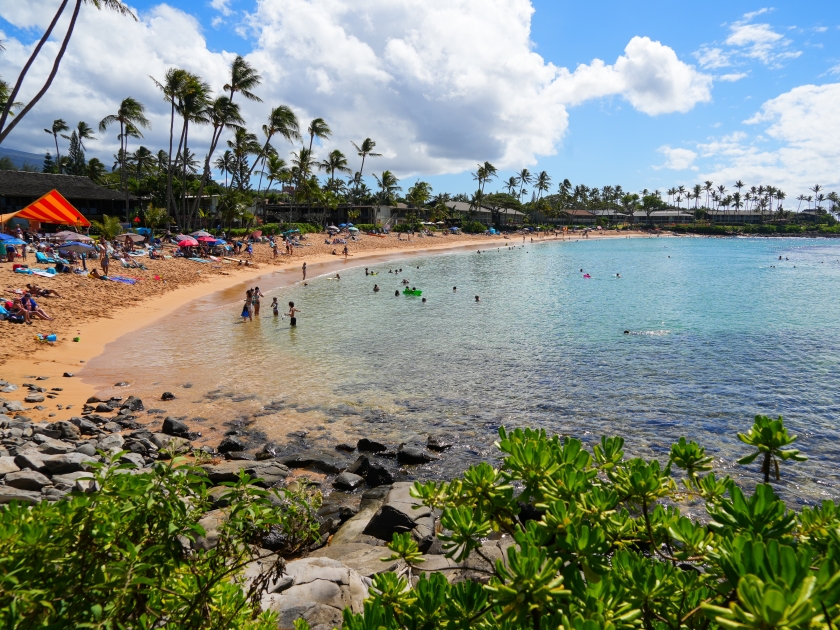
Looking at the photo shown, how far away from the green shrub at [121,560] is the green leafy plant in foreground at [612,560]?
0.69 metres

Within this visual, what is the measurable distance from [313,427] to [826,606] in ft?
39.6

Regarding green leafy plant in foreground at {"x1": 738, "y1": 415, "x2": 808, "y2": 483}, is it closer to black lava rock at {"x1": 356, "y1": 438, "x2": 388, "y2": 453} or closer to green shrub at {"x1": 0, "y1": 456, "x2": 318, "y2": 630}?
green shrub at {"x1": 0, "y1": 456, "x2": 318, "y2": 630}

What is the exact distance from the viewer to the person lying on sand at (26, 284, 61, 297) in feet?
70.1

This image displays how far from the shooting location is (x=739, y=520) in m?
2.26

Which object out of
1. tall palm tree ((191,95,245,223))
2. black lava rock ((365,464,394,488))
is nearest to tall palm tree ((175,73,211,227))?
tall palm tree ((191,95,245,223))

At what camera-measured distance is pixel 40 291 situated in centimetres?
2192

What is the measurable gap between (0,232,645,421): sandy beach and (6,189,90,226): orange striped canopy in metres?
5.01

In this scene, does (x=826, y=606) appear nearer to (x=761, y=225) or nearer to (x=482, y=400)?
(x=482, y=400)

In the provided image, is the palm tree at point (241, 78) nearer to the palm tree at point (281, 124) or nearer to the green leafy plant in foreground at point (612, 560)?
the palm tree at point (281, 124)

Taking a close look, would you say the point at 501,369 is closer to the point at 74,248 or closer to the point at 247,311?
the point at 247,311

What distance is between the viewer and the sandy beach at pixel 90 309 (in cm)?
1455

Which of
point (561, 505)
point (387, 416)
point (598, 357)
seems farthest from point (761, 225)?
point (561, 505)

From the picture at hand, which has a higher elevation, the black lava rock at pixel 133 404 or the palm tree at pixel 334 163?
the palm tree at pixel 334 163

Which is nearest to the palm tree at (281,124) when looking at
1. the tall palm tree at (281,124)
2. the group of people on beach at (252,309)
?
the tall palm tree at (281,124)
